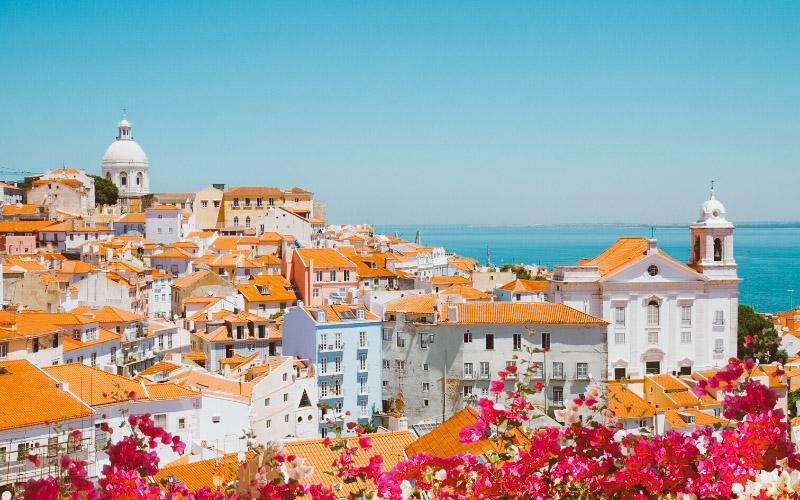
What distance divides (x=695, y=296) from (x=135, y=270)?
106 feet

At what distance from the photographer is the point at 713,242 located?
40625mm

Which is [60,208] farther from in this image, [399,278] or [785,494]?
[785,494]

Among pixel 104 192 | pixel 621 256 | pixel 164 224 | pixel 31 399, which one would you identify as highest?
pixel 104 192

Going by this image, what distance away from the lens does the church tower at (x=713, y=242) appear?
4025 centimetres

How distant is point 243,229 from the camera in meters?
74.7

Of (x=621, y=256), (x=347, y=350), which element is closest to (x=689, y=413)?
(x=347, y=350)

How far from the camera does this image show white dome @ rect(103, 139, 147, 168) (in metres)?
84.8

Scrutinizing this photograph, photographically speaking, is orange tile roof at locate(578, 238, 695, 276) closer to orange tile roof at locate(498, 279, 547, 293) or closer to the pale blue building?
orange tile roof at locate(498, 279, 547, 293)

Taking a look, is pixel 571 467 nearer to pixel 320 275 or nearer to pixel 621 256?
pixel 621 256

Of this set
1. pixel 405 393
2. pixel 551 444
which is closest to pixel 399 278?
pixel 405 393

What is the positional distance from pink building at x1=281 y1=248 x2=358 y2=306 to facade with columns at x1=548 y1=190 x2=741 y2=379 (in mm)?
15625

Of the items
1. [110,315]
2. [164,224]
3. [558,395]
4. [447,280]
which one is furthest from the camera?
[164,224]

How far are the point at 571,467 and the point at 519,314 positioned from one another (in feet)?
91.1

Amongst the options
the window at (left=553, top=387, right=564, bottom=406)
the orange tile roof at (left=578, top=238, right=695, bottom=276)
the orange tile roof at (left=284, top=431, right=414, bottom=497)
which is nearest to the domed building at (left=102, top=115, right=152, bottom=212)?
the orange tile roof at (left=578, top=238, right=695, bottom=276)
